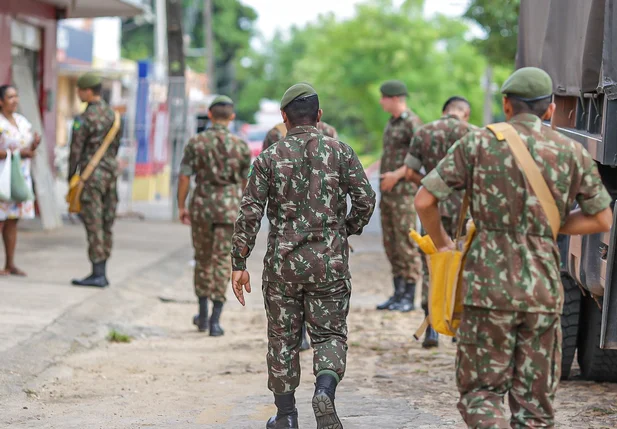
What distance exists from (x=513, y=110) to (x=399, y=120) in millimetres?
5254

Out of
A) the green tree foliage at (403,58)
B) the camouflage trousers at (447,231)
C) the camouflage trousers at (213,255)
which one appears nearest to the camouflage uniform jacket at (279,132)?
the camouflage trousers at (213,255)

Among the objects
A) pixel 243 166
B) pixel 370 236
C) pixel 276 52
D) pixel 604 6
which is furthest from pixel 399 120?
pixel 276 52

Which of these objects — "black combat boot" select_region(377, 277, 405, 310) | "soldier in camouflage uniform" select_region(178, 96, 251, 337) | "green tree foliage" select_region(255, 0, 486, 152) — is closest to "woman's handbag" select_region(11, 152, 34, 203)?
"soldier in camouflage uniform" select_region(178, 96, 251, 337)

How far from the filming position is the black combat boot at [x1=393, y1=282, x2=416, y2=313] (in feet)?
33.4

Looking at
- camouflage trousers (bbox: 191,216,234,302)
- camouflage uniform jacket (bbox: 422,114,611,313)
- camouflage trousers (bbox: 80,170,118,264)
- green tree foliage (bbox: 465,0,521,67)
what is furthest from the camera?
green tree foliage (bbox: 465,0,521,67)

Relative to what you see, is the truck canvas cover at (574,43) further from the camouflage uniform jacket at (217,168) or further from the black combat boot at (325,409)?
the camouflage uniform jacket at (217,168)

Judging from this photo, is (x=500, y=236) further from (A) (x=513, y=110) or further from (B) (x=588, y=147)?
(B) (x=588, y=147)

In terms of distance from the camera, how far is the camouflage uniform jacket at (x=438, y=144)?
8.13 meters

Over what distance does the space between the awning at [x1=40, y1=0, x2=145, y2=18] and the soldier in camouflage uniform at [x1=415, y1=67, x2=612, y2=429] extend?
11.7 metres

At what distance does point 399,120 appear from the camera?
9.78 meters

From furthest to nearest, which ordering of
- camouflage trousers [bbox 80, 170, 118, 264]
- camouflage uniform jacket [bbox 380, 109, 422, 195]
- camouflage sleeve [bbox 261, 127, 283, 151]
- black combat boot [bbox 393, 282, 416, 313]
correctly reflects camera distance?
black combat boot [bbox 393, 282, 416, 313] < camouflage trousers [bbox 80, 170, 118, 264] < camouflage uniform jacket [bbox 380, 109, 422, 195] < camouflage sleeve [bbox 261, 127, 283, 151]

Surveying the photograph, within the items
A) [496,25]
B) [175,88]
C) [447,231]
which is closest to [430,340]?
A: [447,231]

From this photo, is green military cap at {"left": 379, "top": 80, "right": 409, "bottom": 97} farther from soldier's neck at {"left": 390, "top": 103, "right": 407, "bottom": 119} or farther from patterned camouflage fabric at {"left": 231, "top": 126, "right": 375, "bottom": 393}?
patterned camouflage fabric at {"left": 231, "top": 126, "right": 375, "bottom": 393}

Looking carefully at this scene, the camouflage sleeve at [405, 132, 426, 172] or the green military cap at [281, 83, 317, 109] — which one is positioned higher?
the green military cap at [281, 83, 317, 109]
